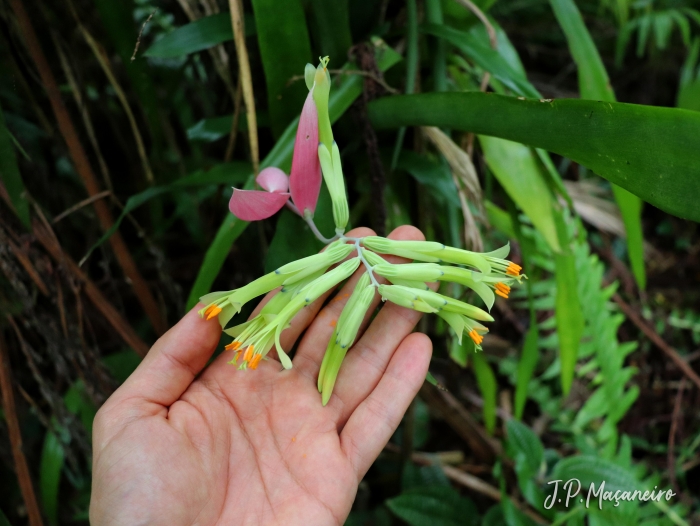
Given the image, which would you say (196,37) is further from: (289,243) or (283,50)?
(289,243)

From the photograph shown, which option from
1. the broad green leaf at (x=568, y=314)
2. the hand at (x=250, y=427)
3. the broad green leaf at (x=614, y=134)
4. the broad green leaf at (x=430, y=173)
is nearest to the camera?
the broad green leaf at (x=614, y=134)

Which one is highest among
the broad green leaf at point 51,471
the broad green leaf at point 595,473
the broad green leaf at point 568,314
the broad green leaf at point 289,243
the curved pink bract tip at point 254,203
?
the curved pink bract tip at point 254,203

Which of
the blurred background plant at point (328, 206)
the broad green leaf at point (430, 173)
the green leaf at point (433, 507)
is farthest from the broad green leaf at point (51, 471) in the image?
the broad green leaf at point (430, 173)

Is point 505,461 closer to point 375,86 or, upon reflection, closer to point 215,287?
point 215,287

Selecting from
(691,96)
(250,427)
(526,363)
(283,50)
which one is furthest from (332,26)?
(691,96)

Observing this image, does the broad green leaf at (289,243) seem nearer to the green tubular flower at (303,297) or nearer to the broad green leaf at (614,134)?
the green tubular flower at (303,297)

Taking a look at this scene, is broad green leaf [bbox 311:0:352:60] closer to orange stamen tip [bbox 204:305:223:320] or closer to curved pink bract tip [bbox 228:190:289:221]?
curved pink bract tip [bbox 228:190:289:221]

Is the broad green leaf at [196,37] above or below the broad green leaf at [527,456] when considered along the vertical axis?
above

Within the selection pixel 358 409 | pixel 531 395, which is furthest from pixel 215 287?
pixel 531 395
